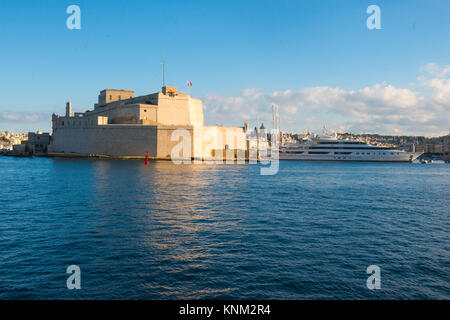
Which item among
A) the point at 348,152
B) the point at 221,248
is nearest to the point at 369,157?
the point at 348,152

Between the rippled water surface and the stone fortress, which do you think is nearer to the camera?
the rippled water surface

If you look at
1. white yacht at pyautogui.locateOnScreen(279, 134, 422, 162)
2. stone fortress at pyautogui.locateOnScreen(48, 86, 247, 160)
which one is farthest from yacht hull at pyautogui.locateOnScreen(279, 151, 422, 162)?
stone fortress at pyautogui.locateOnScreen(48, 86, 247, 160)

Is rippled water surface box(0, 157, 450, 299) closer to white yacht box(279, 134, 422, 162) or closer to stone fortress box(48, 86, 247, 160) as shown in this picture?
stone fortress box(48, 86, 247, 160)

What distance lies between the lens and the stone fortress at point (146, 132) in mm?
73938

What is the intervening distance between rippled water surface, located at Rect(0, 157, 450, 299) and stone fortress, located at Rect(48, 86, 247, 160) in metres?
52.3

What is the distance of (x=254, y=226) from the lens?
1489cm

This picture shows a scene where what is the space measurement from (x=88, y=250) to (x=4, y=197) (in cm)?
1452

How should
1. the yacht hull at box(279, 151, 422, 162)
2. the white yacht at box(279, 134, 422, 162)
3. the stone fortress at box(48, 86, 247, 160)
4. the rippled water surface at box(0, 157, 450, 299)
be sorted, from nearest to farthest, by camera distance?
the rippled water surface at box(0, 157, 450, 299)
the stone fortress at box(48, 86, 247, 160)
the yacht hull at box(279, 151, 422, 162)
the white yacht at box(279, 134, 422, 162)

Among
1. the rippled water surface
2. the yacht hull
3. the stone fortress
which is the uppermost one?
the stone fortress

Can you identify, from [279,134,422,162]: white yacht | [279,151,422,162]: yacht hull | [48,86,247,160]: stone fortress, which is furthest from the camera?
[279,134,422,162]: white yacht

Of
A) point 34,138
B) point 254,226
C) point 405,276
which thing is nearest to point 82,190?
point 254,226

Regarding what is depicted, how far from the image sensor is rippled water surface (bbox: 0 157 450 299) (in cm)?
846

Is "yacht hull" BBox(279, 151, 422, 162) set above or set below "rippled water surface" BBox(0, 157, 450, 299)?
above
